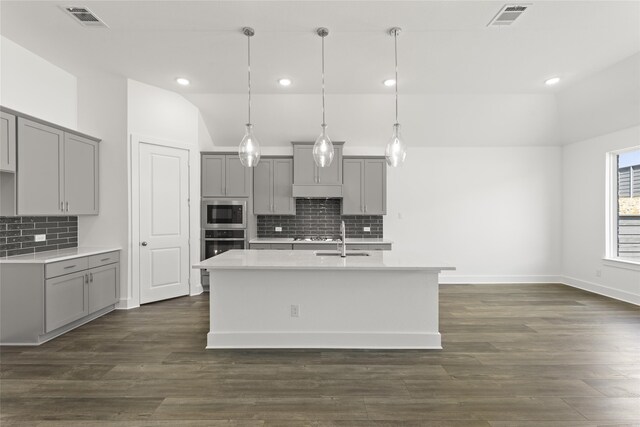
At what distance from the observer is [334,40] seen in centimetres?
359

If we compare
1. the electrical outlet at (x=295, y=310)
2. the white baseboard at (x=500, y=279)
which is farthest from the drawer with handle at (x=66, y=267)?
the white baseboard at (x=500, y=279)

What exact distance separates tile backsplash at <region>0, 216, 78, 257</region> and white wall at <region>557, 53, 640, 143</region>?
7.40 m

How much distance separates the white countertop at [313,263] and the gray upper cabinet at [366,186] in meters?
2.40

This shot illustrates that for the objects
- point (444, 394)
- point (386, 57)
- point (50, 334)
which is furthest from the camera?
point (386, 57)

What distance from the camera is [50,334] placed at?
3541 millimetres

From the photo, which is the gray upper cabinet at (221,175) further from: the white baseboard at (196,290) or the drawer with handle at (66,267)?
the drawer with handle at (66,267)

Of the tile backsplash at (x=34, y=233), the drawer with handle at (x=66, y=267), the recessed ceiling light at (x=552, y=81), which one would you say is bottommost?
the drawer with handle at (x=66, y=267)

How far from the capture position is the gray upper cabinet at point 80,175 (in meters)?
4.12

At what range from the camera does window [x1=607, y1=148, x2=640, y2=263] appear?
5.16 metres

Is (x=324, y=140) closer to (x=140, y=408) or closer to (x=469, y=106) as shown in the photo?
(x=140, y=408)

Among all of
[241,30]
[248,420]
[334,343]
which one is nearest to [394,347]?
[334,343]

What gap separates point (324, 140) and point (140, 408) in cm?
264

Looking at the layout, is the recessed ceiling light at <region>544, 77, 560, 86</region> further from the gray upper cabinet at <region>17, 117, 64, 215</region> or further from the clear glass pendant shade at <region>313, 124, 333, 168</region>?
the gray upper cabinet at <region>17, 117, 64, 215</region>

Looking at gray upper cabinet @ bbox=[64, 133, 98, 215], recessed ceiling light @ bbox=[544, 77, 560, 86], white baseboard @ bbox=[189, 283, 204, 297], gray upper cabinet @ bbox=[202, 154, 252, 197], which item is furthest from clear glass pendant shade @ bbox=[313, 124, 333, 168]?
recessed ceiling light @ bbox=[544, 77, 560, 86]
